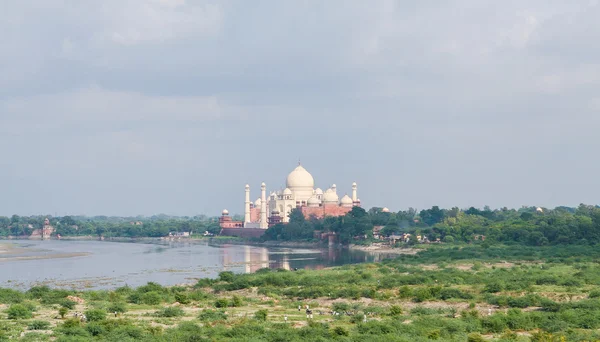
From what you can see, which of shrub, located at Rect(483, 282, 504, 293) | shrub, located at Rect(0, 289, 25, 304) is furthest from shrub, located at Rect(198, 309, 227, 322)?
shrub, located at Rect(483, 282, 504, 293)

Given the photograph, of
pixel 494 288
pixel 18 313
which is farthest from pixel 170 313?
pixel 494 288

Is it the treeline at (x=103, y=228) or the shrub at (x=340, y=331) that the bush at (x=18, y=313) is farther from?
the treeline at (x=103, y=228)

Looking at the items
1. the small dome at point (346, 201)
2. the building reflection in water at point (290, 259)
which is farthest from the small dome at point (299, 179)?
the building reflection in water at point (290, 259)

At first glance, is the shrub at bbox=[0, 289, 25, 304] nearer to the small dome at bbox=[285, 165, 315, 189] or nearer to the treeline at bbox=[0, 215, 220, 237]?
the small dome at bbox=[285, 165, 315, 189]

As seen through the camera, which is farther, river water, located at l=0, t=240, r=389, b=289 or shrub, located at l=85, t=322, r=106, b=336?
river water, located at l=0, t=240, r=389, b=289

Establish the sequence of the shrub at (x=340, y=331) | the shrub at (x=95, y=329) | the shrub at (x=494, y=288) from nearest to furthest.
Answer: the shrub at (x=340, y=331) < the shrub at (x=95, y=329) < the shrub at (x=494, y=288)

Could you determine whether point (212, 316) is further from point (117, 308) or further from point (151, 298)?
point (151, 298)

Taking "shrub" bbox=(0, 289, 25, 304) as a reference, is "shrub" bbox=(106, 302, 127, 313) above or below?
below
